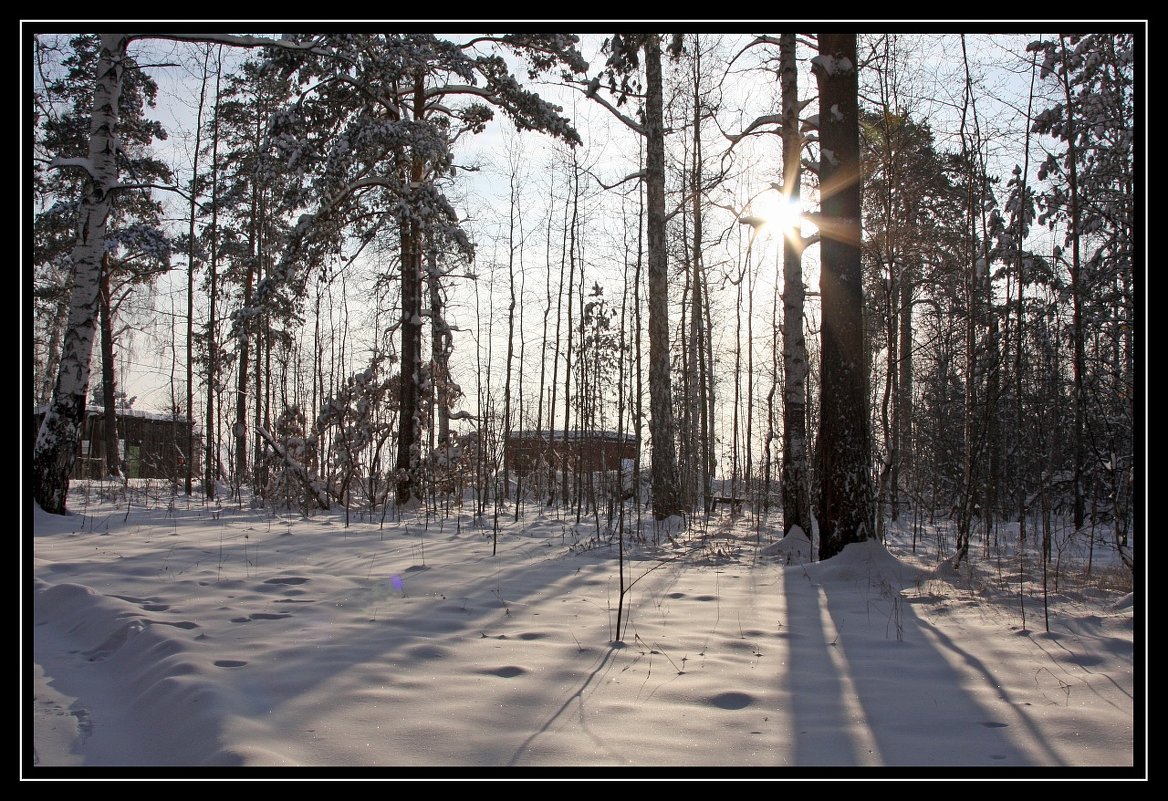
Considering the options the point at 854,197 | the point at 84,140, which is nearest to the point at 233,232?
the point at 84,140

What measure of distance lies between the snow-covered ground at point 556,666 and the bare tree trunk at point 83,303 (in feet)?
8.48

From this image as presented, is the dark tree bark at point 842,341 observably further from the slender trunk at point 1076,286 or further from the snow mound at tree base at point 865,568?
the slender trunk at point 1076,286

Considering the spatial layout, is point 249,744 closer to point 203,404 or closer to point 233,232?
point 233,232

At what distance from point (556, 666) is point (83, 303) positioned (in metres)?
8.55

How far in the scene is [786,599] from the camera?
5180 mm

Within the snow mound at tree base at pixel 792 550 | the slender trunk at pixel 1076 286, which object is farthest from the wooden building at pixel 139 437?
the slender trunk at pixel 1076 286

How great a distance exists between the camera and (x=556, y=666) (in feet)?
11.0

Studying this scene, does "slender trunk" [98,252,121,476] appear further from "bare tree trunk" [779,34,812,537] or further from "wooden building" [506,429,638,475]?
"bare tree trunk" [779,34,812,537]

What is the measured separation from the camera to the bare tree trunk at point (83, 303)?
8422 mm

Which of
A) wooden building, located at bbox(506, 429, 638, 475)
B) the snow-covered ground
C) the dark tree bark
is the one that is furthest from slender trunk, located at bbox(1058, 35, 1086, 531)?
wooden building, located at bbox(506, 429, 638, 475)

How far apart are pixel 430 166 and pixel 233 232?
9.02 meters

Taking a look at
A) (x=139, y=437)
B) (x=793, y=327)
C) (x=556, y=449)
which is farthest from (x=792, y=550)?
(x=139, y=437)

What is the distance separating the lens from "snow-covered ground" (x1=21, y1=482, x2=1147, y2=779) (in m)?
2.38

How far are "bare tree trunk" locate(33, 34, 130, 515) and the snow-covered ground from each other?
259 centimetres
